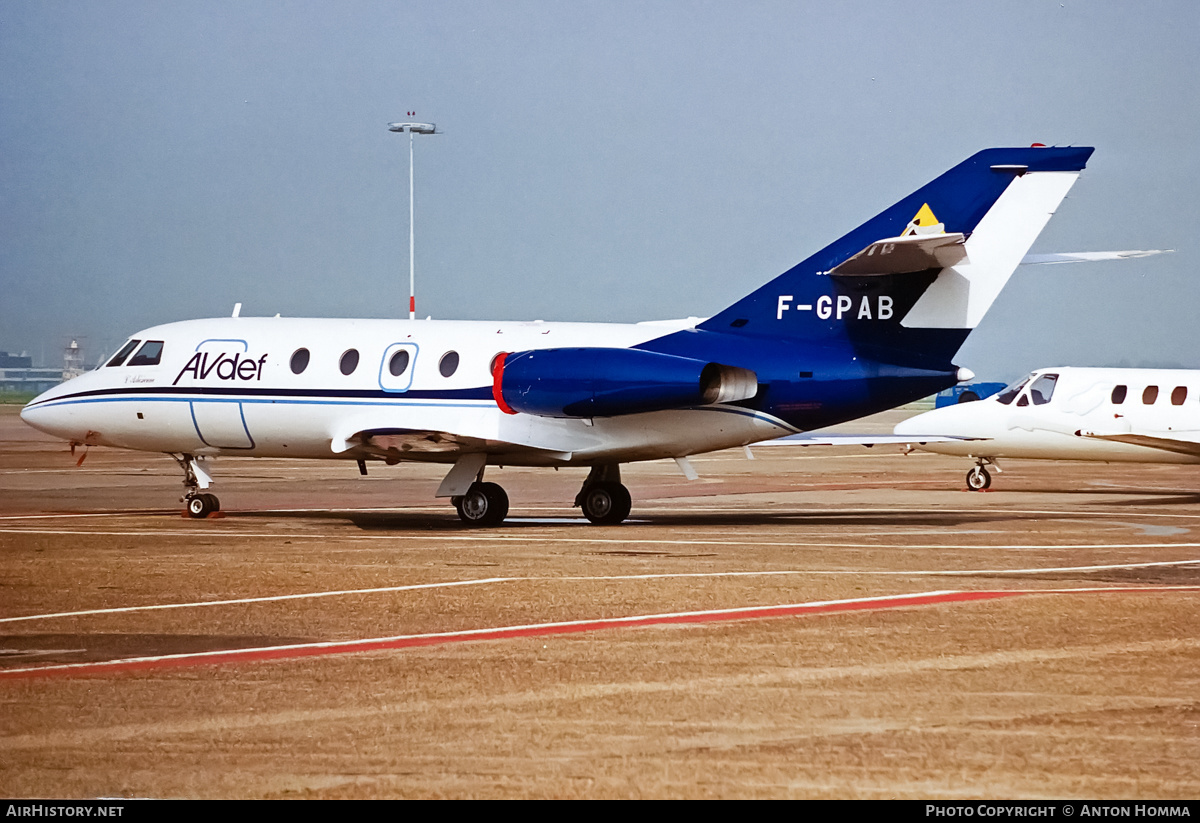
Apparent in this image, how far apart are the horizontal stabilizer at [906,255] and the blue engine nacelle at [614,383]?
6.91ft

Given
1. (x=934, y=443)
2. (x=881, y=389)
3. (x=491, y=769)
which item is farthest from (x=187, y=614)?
(x=934, y=443)

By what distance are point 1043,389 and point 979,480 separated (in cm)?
262

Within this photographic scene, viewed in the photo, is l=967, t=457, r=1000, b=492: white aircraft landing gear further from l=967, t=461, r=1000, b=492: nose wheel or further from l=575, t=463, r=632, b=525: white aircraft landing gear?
l=575, t=463, r=632, b=525: white aircraft landing gear

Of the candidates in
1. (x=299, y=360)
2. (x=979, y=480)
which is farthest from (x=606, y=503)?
(x=979, y=480)

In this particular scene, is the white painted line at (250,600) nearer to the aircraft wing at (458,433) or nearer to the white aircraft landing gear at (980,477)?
the aircraft wing at (458,433)

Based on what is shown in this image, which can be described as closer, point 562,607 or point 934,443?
point 562,607

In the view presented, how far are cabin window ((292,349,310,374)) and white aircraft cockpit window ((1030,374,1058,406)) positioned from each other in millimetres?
16330

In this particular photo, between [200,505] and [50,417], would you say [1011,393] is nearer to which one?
[200,505]

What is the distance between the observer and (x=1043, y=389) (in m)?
31.8

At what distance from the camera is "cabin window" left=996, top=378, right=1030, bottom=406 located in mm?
32250

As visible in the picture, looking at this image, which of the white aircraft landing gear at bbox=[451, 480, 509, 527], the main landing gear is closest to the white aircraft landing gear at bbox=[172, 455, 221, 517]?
the main landing gear

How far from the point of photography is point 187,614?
486 inches
